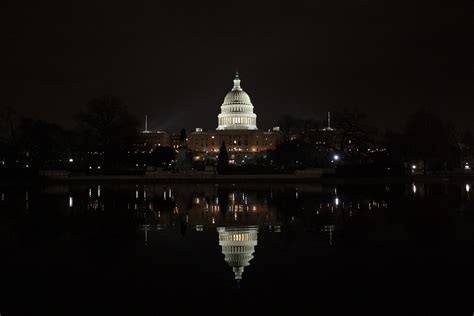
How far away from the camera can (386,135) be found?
75812mm

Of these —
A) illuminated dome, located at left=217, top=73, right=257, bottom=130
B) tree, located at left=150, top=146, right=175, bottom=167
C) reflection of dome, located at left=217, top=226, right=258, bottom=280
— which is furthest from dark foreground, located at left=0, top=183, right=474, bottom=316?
illuminated dome, located at left=217, top=73, right=257, bottom=130

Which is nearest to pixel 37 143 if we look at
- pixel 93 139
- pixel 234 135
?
pixel 93 139

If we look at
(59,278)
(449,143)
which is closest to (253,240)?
(59,278)

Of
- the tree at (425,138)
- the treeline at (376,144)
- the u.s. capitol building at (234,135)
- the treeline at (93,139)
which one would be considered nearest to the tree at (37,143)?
the treeline at (93,139)

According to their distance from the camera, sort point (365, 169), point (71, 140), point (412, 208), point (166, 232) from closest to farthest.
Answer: point (166, 232) → point (412, 208) → point (365, 169) → point (71, 140)

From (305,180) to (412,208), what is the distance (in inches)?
1151

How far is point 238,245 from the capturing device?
43.7 ft

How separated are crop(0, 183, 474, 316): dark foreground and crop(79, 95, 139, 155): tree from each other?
45506 mm

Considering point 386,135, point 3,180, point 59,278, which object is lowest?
point 59,278

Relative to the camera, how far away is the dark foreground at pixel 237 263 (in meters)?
8.31

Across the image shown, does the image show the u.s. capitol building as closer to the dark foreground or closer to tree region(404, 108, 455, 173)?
tree region(404, 108, 455, 173)

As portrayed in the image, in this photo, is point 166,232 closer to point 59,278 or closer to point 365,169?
point 59,278

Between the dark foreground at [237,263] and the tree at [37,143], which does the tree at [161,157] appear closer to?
the tree at [37,143]

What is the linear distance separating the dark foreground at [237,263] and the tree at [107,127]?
45506 millimetres
